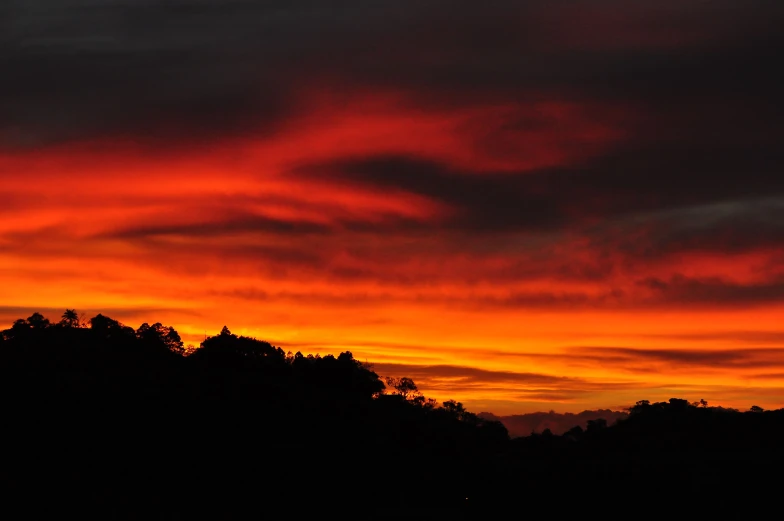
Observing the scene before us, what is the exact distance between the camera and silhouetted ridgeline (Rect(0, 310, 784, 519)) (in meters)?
85.5

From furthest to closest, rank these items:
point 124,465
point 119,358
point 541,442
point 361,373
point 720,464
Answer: point 361,373
point 541,442
point 119,358
point 720,464
point 124,465

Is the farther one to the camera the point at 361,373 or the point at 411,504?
the point at 361,373

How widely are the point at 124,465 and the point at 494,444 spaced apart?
61435 mm

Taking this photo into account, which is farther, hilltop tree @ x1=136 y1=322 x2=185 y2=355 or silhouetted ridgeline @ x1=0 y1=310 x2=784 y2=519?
hilltop tree @ x1=136 y1=322 x2=185 y2=355

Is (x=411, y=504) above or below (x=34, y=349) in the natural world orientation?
below

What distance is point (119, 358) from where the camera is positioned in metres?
120

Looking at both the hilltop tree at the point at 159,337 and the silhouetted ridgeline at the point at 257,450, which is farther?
the hilltop tree at the point at 159,337

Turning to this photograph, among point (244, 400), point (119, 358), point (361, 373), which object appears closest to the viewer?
point (244, 400)

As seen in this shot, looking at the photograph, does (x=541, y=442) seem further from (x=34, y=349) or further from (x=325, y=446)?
(x=34, y=349)

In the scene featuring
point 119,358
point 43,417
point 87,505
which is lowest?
point 87,505

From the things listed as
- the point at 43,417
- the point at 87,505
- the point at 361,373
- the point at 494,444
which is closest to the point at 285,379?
the point at 361,373

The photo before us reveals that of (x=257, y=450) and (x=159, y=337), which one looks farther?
(x=159, y=337)

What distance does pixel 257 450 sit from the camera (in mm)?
97562

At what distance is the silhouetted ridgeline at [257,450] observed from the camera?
8550 cm
